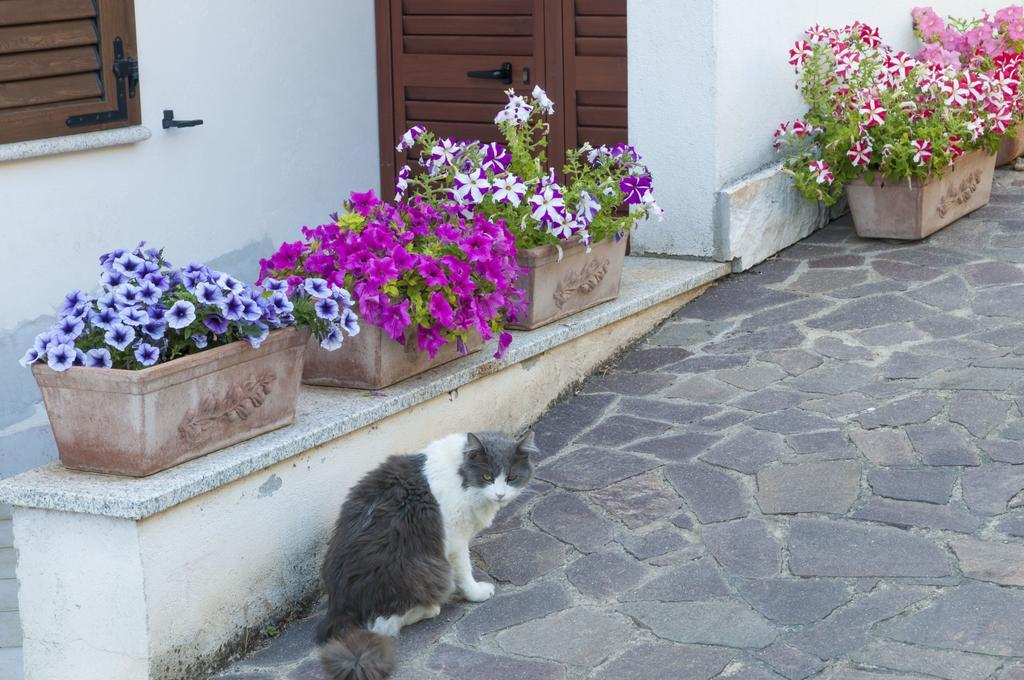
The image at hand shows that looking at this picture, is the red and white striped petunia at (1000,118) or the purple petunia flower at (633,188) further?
the red and white striped petunia at (1000,118)

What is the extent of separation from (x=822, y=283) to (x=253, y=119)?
3.05m

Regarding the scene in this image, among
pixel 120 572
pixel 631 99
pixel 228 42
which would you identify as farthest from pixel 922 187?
pixel 120 572

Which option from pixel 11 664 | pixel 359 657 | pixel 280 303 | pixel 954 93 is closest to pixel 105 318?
pixel 280 303

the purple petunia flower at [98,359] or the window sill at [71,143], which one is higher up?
the window sill at [71,143]

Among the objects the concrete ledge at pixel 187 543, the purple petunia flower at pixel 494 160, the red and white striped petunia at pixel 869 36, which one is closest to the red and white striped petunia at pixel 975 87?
the red and white striped petunia at pixel 869 36

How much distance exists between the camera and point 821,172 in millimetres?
6875

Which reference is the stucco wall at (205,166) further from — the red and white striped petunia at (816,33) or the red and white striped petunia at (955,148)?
the red and white striped petunia at (955,148)

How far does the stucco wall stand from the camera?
592 centimetres

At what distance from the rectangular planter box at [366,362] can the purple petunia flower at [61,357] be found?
1117mm

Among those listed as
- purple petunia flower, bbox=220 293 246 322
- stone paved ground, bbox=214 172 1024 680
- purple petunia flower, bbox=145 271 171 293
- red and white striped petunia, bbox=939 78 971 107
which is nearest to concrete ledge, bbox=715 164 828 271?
stone paved ground, bbox=214 172 1024 680

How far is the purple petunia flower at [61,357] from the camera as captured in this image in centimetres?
390

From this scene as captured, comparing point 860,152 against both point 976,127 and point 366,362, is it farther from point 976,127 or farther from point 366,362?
point 366,362

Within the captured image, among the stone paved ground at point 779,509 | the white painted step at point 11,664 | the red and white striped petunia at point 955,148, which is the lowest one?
the white painted step at point 11,664

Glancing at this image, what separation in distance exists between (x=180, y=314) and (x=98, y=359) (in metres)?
0.27
